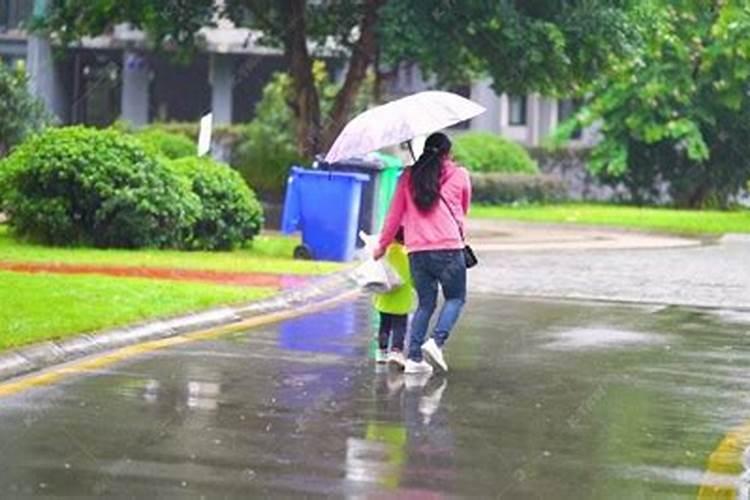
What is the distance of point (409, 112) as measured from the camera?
13172 millimetres

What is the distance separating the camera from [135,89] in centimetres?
5141

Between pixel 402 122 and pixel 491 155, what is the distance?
1196 inches

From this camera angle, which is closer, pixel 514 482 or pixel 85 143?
pixel 514 482

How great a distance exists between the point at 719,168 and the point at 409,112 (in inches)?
1312

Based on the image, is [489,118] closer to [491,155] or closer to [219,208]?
[491,155]

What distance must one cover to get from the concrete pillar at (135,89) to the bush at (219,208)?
2702 cm

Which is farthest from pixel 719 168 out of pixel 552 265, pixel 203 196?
pixel 203 196

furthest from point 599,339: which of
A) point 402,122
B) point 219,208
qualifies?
point 219,208

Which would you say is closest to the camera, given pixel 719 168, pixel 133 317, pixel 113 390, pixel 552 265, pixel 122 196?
pixel 113 390

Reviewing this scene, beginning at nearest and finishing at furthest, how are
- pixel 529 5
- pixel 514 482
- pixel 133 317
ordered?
pixel 514 482, pixel 133 317, pixel 529 5

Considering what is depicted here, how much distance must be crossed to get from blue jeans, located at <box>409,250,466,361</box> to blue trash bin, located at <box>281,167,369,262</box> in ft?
29.6

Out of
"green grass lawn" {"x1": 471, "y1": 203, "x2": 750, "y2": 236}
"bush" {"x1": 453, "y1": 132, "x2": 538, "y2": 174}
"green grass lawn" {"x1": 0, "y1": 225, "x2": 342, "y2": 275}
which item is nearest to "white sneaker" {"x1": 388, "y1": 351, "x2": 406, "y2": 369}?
"green grass lawn" {"x1": 0, "y1": 225, "x2": 342, "y2": 275}

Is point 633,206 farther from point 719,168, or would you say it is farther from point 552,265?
point 552,265

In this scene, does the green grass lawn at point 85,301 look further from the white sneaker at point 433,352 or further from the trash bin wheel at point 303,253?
the trash bin wheel at point 303,253
